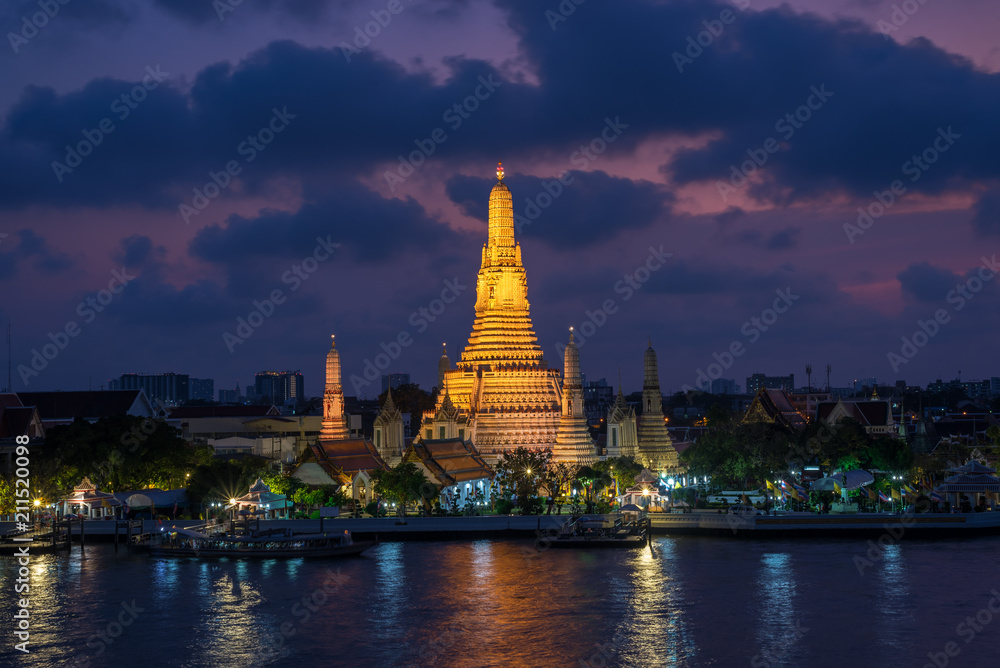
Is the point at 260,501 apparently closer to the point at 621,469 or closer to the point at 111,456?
the point at 111,456

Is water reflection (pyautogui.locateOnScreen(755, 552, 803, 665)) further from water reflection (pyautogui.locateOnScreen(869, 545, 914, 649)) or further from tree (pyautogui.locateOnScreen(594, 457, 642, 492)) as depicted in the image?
tree (pyautogui.locateOnScreen(594, 457, 642, 492))

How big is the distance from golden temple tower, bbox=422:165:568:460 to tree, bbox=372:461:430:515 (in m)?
14.7

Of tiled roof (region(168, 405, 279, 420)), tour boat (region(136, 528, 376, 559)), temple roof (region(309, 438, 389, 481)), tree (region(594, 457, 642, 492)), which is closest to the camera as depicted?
tour boat (region(136, 528, 376, 559))

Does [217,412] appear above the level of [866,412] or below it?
above

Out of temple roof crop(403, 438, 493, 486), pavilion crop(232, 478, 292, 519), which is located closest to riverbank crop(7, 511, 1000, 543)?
pavilion crop(232, 478, 292, 519)

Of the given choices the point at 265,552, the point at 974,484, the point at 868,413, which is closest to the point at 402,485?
the point at 265,552

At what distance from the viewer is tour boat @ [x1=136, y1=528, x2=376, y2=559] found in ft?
190

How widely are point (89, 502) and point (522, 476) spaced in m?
22.9

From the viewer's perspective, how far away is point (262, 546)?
58.5 meters

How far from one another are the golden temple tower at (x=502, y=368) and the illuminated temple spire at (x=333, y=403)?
6001 mm

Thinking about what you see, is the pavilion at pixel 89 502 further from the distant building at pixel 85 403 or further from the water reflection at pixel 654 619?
the water reflection at pixel 654 619

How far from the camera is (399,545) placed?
6172 cm

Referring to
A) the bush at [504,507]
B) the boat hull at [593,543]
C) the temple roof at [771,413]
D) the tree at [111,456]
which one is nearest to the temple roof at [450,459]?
the bush at [504,507]

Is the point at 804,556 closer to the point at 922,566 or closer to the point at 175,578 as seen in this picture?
the point at 922,566
